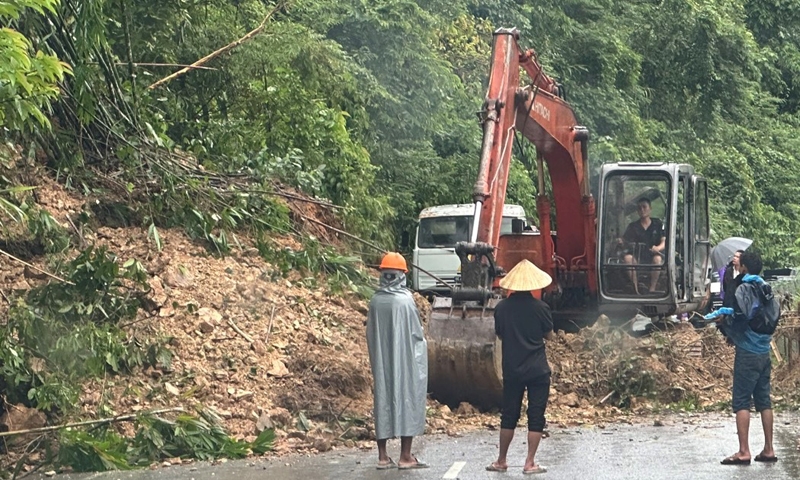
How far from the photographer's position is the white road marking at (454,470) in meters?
10.2

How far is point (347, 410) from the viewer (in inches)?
531

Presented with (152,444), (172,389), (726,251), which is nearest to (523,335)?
(152,444)

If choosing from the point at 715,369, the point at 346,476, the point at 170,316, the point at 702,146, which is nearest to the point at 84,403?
the point at 170,316

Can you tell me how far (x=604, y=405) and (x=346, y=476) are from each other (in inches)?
219

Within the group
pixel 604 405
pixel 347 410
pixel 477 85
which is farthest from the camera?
pixel 477 85

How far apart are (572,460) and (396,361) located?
1.81 metres

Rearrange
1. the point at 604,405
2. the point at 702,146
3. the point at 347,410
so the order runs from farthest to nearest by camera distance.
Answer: the point at 702,146
the point at 604,405
the point at 347,410

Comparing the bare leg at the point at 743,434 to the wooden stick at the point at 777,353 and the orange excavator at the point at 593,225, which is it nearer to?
the orange excavator at the point at 593,225

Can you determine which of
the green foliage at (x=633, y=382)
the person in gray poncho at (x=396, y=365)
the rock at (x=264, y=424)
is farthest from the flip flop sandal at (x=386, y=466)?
the green foliage at (x=633, y=382)

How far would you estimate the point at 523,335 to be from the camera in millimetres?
10445

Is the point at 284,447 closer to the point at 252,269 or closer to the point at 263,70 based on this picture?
the point at 252,269

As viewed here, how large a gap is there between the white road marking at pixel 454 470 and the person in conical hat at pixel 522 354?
0.28m

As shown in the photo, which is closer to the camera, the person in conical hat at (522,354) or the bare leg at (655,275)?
the person in conical hat at (522,354)

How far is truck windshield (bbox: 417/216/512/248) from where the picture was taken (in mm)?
27188
